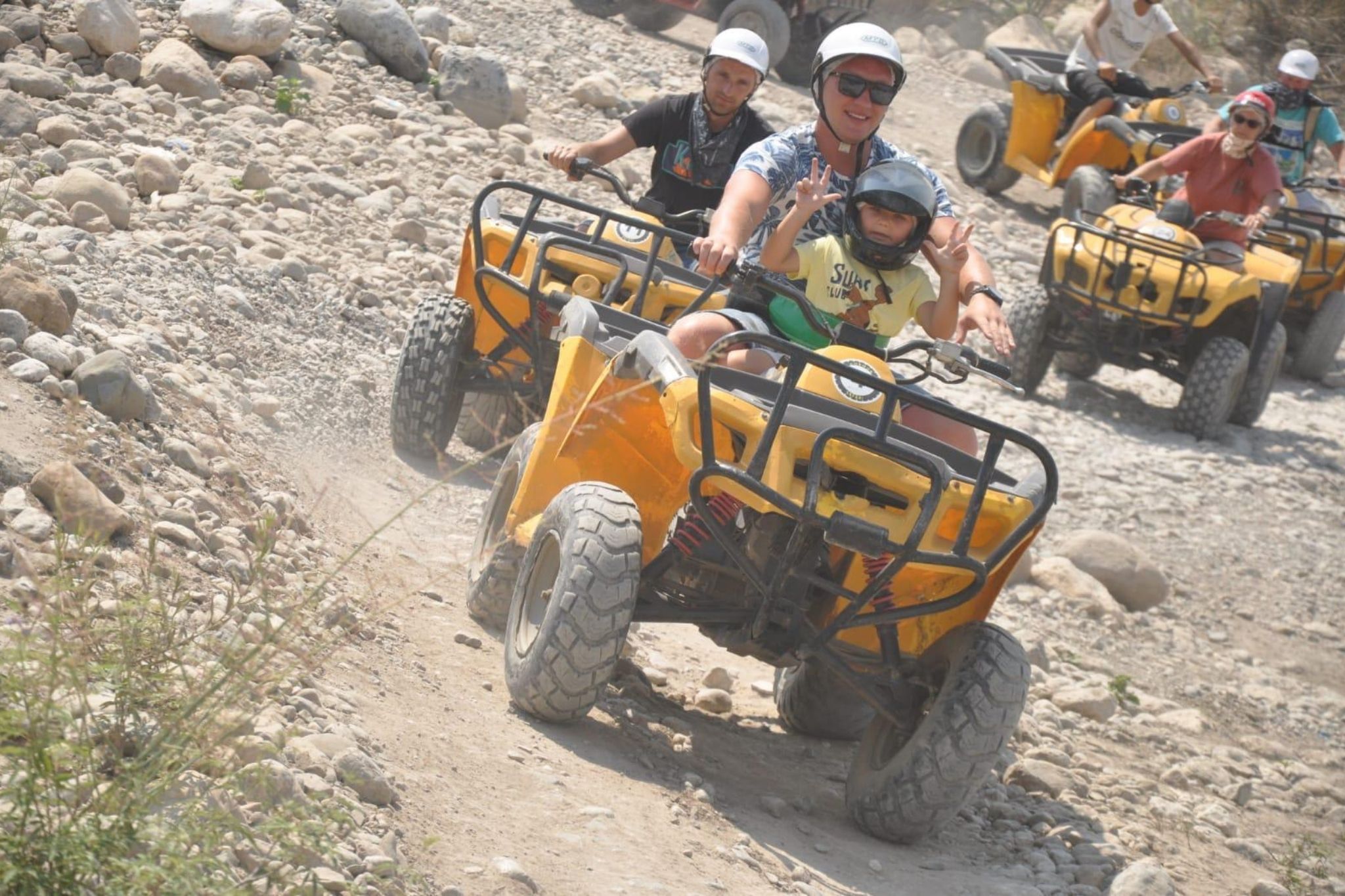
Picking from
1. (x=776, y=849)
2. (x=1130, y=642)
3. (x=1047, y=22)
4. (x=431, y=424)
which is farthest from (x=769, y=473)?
(x=1047, y=22)

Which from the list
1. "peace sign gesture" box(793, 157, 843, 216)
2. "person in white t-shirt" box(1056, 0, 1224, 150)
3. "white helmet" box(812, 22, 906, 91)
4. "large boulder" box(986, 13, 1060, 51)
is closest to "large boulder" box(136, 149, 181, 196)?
"white helmet" box(812, 22, 906, 91)

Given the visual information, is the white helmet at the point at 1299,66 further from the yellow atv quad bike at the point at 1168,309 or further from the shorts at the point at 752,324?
the shorts at the point at 752,324

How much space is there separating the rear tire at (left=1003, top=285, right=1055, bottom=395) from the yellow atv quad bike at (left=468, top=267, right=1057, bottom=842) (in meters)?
6.53

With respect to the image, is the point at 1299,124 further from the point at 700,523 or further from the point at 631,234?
the point at 700,523

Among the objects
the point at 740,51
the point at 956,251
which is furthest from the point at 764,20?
the point at 956,251

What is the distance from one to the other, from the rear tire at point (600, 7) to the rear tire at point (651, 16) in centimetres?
17

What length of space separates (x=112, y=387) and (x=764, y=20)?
12958 millimetres

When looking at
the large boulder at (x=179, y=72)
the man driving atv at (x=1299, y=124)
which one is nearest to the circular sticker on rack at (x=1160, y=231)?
the man driving atv at (x=1299, y=124)

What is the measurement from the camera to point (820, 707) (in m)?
5.70

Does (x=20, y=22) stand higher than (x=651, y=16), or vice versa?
(x=651, y=16)

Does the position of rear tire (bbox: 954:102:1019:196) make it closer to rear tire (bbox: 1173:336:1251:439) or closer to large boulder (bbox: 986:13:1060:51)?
rear tire (bbox: 1173:336:1251:439)

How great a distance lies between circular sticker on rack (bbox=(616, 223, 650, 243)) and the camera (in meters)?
7.12

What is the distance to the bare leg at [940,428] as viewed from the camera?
4.96 metres

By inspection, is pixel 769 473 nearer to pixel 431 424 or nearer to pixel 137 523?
pixel 137 523
